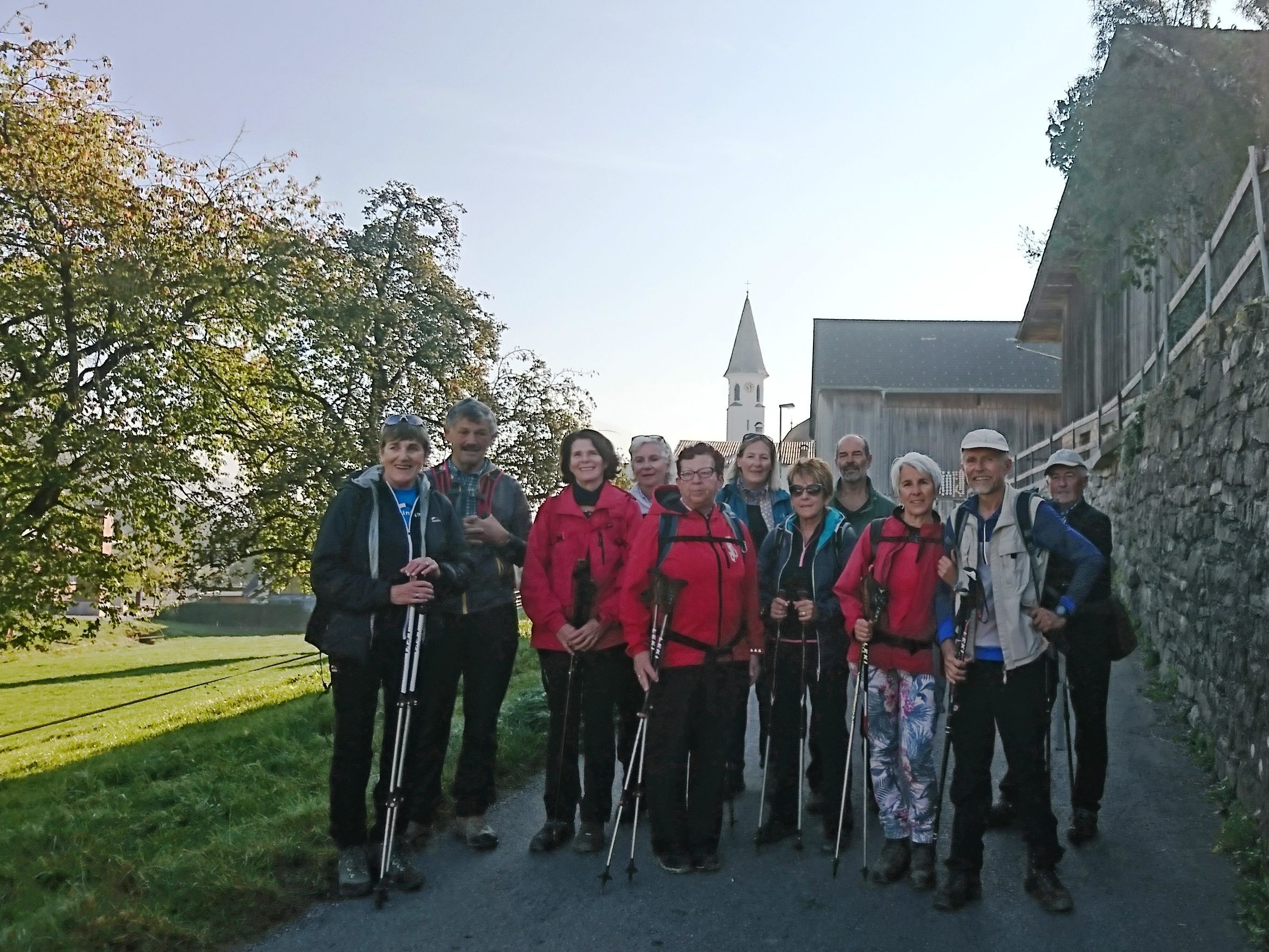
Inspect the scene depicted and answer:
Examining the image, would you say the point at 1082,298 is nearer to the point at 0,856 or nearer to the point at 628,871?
the point at 628,871

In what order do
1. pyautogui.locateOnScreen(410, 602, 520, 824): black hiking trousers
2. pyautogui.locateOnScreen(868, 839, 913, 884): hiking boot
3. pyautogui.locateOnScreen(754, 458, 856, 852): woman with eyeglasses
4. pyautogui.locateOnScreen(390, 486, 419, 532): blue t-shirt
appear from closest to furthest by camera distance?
pyautogui.locateOnScreen(868, 839, 913, 884): hiking boot → pyautogui.locateOnScreen(390, 486, 419, 532): blue t-shirt → pyautogui.locateOnScreen(410, 602, 520, 824): black hiking trousers → pyautogui.locateOnScreen(754, 458, 856, 852): woman with eyeglasses

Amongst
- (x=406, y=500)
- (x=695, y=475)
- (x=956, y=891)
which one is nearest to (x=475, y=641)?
(x=406, y=500)

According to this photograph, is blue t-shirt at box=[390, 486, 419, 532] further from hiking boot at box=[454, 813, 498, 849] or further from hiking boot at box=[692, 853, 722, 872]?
hiking boot at box=[692, 853, 722, 872]

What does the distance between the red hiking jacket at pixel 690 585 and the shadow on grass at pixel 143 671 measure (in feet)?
66.3

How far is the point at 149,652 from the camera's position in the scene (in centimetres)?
3009

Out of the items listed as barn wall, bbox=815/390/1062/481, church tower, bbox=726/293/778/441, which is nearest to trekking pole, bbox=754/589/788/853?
barn wall, bbox=815/390/1062/481

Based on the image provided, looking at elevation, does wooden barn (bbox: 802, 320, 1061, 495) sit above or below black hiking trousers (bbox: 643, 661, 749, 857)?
above

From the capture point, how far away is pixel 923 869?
473cm

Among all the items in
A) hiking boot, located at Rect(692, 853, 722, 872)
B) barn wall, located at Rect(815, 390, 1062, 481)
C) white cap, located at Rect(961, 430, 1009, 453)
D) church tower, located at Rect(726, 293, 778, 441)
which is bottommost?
hiking boot, located at Rect(692, 853, 722, 872)

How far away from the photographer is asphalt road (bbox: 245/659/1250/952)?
414 centimetres

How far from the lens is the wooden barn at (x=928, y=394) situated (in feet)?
111

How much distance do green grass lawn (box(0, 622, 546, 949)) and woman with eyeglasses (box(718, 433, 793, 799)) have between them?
1450mm

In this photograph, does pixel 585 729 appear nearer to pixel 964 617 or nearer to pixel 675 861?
pixel 675 861

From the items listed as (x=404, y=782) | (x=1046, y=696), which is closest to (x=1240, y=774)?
(x=1046, y=696)
